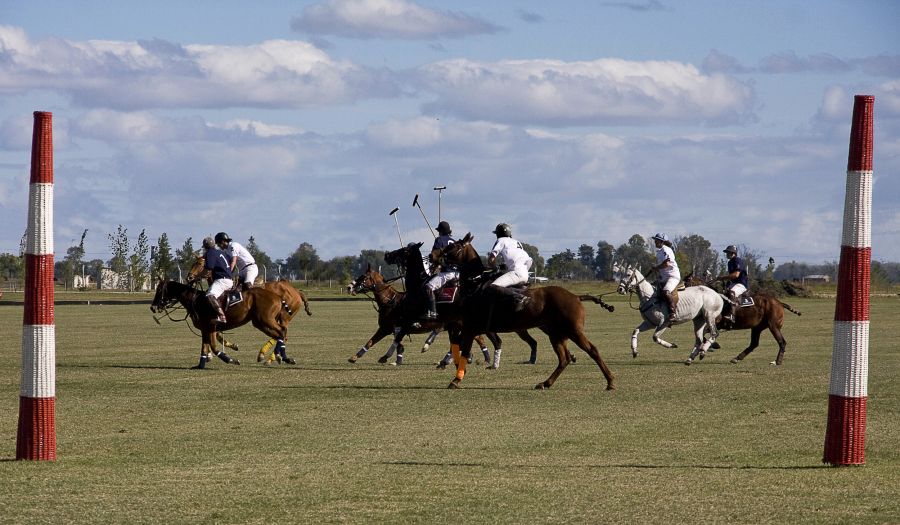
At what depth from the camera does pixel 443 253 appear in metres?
19.7

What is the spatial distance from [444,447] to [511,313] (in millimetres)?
6936

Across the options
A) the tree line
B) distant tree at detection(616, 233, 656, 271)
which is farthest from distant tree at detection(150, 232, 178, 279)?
distant tree at detection(616, 233, 656, 271)

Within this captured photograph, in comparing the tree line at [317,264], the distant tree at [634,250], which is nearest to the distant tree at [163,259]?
the tree line at [317,264]

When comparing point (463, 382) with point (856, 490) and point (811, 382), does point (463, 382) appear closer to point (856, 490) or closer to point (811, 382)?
point (811, 382)

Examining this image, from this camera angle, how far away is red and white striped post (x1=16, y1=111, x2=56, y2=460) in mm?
10445

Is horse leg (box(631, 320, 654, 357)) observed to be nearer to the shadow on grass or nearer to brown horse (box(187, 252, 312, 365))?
brown horse (box(187, 252, 312, 365))

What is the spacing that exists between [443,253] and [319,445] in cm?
748

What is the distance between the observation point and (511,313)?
63.1 ft

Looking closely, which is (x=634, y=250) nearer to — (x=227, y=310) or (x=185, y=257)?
(x=185, y=257)

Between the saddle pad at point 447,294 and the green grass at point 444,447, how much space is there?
3.97ft

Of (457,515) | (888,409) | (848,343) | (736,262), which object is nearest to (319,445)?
(457,515)

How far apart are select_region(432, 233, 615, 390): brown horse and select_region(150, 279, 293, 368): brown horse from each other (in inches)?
213

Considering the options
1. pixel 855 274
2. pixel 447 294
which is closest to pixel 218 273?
pixel 447 294

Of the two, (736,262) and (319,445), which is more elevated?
(736,262)
